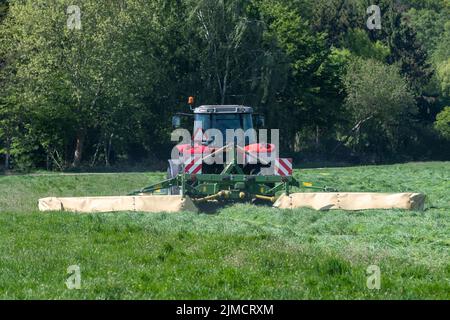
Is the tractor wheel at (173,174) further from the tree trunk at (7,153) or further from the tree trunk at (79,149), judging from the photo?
the tree trunk at (79,149)

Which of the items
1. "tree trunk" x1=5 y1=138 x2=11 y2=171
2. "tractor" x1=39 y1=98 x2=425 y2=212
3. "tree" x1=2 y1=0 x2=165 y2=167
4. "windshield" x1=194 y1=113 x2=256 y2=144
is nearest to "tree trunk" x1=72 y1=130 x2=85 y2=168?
"tree" x1=2 y1=0 x2=165 y2=167

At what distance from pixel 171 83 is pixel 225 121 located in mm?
29285

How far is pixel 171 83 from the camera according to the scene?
51.5 meters

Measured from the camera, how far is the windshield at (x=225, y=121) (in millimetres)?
22531

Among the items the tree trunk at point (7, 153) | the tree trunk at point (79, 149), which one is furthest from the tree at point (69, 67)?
the tree trunk at point (7, 153)

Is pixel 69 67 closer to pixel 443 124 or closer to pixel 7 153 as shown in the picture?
pixel 7 153

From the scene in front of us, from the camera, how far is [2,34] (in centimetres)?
4541

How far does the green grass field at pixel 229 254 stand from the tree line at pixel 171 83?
2837 centimetres

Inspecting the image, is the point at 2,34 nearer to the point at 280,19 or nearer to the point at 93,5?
the point at 93,5

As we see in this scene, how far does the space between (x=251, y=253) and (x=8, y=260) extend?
126 inches

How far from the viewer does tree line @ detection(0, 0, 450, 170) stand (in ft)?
147

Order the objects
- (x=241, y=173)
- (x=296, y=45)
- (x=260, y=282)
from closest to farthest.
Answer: (x=260, y=282), (x=241, y=173), (x=296, y=45)

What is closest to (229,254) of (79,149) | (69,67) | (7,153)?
(69,67)
